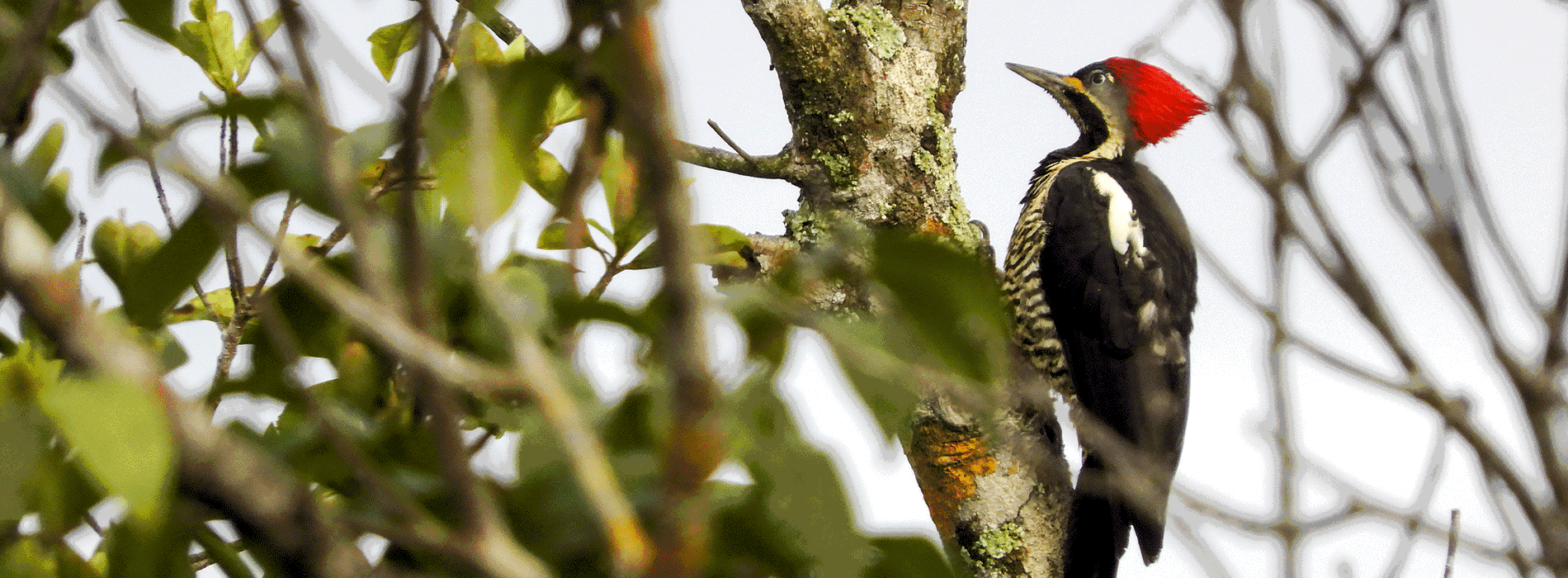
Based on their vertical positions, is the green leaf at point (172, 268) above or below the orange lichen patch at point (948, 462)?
below

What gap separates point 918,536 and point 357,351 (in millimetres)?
435

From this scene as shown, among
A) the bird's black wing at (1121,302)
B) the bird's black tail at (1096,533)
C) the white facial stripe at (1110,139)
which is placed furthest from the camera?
the white facial stripe at (1110,139)

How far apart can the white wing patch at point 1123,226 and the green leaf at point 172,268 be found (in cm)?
267

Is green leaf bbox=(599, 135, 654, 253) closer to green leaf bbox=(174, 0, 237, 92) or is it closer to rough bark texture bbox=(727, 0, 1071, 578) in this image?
green leaf bbox=(174, 0, 237, 92)

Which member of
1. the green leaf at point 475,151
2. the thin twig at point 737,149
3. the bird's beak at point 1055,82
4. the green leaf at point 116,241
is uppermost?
the bird's beak at point 1055,82

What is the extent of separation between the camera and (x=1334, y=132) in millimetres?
764

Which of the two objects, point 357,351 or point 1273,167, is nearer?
point 1273,167

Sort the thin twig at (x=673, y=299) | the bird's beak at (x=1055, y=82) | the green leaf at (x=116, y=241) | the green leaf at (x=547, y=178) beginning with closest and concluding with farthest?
the thin twig at (x=673, y=299), the green leaf at (x=547, y=178), the green leaf at (x=116, y=241), the bird's beak at (x=1055, y=82)

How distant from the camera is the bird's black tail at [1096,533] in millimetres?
2320

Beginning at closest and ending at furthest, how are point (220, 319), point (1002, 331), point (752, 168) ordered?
1. point (1002, 331)
2. point (220, 319)
3. point (752, 168)

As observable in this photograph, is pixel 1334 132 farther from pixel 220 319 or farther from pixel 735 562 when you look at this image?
pixel 220 319

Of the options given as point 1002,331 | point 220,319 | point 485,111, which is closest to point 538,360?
point 485,111

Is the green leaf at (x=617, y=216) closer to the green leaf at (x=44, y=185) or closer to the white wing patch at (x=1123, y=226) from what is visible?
the green leaf at (x=44, y=185)

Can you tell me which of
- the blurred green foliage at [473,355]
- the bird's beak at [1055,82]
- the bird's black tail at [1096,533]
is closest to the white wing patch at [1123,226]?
the bird's beak at [1055,82]
